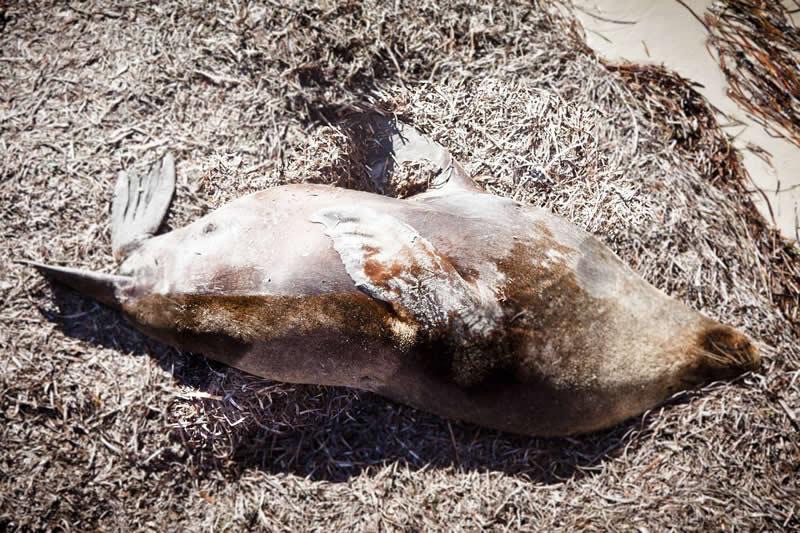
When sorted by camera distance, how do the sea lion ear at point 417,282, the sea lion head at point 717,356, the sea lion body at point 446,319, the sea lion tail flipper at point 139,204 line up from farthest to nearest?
the sea lion tail flipper at point 139,204 → the sea lion head at point 717,356 → the sea lion body at point 446,319 → the sea lion ear at point 417,282

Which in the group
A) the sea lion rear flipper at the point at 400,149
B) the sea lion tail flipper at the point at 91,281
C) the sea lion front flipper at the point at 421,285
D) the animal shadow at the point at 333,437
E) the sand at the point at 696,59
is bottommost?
the animal shadow at the point at 333,437

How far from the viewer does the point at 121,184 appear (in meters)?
2.78

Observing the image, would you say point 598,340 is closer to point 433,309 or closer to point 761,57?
point 433,309

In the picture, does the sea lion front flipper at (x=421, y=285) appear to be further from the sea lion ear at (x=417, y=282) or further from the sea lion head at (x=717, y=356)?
the sea lion head at (x=717, y=356)

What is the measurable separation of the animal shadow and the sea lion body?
8.5 inches

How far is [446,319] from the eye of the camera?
1.91m

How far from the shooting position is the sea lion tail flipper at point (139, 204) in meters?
2.65

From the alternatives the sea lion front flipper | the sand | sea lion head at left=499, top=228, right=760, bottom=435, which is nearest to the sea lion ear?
the sea lion front flipper

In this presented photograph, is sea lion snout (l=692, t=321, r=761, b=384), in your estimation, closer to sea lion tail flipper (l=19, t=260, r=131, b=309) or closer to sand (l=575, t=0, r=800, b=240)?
sand (l=575, t=0, r=800, b=240)

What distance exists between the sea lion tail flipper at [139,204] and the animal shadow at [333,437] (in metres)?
0.64

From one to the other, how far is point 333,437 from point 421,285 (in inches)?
47.9

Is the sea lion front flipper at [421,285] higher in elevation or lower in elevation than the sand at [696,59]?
lower

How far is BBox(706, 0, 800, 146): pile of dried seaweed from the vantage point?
9.41 ft

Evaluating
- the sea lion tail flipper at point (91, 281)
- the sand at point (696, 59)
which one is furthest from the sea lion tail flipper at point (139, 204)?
the sand at point (696, 59)
